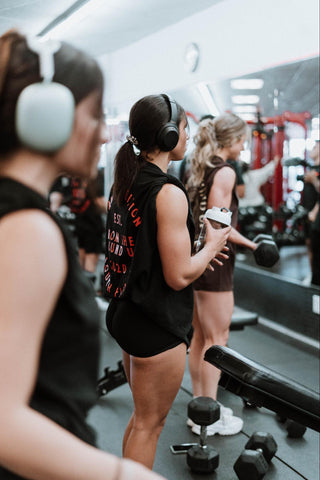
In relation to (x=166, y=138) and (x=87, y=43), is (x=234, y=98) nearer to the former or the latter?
(x=87, y=43)

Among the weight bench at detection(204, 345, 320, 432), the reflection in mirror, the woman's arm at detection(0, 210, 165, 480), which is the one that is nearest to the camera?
the woman's arm at detection(0, 210, 165, 480)

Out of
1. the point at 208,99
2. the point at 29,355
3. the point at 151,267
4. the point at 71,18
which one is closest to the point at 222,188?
the point at 151,267

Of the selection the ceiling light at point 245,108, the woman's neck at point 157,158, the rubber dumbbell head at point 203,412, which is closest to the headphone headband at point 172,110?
the woman's neck at point 157,158

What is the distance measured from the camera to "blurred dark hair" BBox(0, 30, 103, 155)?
71cm

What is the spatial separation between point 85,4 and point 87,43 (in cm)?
171

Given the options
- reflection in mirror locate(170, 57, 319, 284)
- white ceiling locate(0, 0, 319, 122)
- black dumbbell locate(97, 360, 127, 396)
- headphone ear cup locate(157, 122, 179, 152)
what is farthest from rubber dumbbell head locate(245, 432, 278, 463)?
white ceiling locate(0, 0, 319, 122)

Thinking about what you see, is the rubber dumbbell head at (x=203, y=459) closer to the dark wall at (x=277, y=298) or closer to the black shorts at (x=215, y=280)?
the black shorts at (x=215, y=280)

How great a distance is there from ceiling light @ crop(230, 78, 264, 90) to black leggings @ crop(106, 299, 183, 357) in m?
3.19

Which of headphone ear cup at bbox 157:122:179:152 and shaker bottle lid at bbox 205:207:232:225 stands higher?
headphone ear cup at bbox 157:122:179:152

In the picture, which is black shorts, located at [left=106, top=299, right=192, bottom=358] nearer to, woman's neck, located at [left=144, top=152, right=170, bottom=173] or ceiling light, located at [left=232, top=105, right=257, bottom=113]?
woman's neck, located at [left=144, top=152, right=170, bottom=173]

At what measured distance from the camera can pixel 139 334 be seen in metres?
1.65

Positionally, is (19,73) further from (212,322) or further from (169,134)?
(212,322)

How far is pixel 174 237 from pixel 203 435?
1.13m

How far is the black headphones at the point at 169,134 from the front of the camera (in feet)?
5.42
